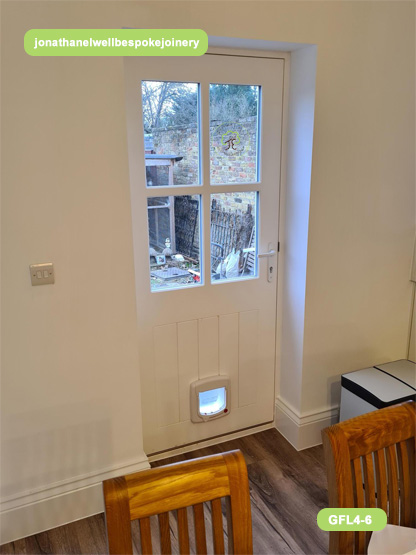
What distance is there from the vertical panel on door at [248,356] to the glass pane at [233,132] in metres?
0.70

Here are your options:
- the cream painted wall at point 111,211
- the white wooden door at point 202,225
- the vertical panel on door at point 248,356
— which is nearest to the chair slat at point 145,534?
the cream painted wall at point 111,211

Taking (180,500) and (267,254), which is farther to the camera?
(267,254)

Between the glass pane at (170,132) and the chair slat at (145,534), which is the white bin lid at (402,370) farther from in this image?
the chair slat at (145,534)

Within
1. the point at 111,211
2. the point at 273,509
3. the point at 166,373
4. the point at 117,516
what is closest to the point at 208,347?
the point at 166,373

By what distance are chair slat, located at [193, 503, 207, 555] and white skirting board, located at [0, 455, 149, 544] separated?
1.11m

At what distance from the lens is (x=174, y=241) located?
2.21 m

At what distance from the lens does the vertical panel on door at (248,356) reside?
2459 millimetres

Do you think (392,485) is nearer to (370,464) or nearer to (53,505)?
(370,464)

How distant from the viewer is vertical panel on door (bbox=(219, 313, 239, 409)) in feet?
7.89

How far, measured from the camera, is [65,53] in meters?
1.65

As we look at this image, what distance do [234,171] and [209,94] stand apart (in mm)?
356

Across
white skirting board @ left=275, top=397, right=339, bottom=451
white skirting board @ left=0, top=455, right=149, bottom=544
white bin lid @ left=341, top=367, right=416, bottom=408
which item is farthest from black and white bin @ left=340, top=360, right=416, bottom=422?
white skirting board @ left=0, top=455, right=149, bottom=544

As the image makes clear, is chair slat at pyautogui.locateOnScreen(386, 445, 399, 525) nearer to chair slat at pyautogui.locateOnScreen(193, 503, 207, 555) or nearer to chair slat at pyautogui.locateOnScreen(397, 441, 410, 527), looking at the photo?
chair slat at pyautogui.locateOnScreen(397, 441, 410, 527)

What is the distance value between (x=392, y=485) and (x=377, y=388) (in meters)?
1.03
